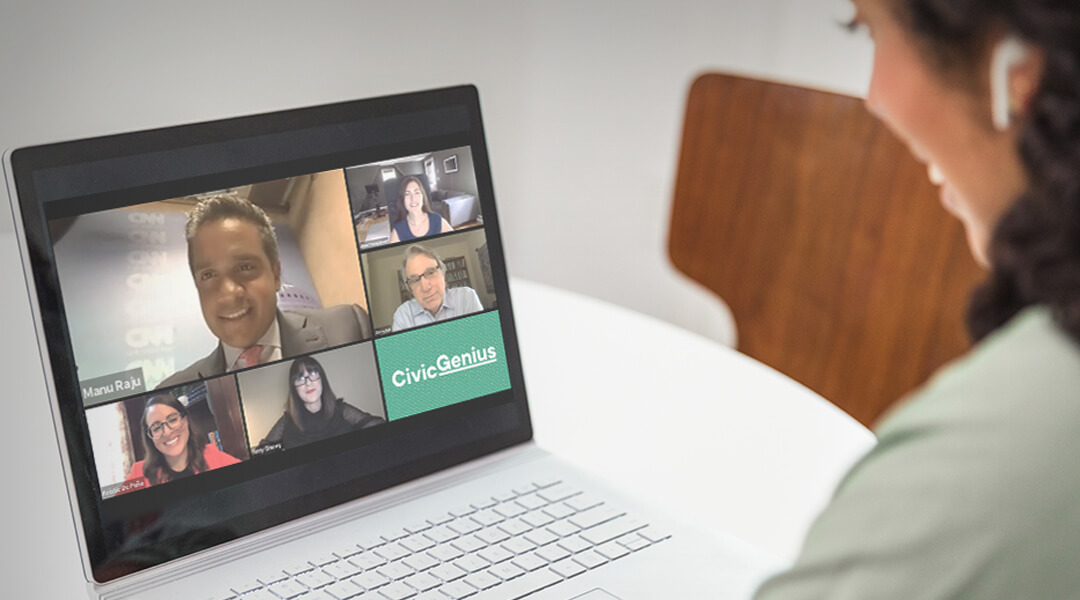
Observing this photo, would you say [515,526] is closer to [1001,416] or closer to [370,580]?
[370,580]

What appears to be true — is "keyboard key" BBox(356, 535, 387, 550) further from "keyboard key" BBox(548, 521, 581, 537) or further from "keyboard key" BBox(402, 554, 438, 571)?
"keyboard key" BBox(548, 521, 581, 537)

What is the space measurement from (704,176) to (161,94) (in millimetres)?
1169

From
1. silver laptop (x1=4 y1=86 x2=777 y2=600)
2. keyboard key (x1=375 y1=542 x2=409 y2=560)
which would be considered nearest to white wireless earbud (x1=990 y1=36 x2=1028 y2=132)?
silver laptop (x1=4 y1=86 x2=777 y2=600)

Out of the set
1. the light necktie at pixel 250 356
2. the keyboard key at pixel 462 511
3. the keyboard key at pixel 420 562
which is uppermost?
the light necktie at pixel 250 356

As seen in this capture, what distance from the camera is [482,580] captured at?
0.73 meters

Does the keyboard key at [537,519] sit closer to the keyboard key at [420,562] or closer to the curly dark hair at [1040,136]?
the keyboard key at [420,562]

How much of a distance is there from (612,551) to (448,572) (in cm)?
13

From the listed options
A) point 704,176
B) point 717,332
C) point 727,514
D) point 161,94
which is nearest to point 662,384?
point 727,514

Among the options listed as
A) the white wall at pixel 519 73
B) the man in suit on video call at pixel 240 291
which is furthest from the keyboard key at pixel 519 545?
the white wall at pixel 519 73

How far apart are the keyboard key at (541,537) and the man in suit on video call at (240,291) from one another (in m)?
0.23

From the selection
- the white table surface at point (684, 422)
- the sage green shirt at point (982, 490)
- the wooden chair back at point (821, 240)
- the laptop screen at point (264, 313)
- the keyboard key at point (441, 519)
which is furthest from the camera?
the wooden chair back at point (821, 240)

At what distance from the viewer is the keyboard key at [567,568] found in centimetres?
75

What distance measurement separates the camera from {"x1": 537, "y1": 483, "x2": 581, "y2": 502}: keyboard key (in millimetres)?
843

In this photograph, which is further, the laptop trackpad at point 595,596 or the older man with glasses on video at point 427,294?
the older man with glasses on video at point 427,294
